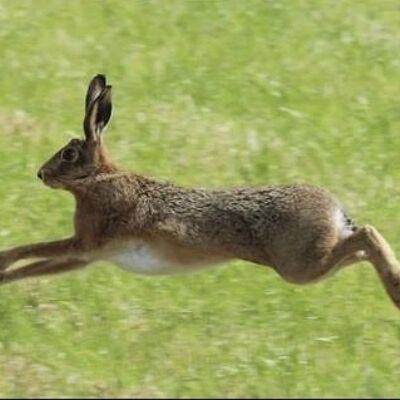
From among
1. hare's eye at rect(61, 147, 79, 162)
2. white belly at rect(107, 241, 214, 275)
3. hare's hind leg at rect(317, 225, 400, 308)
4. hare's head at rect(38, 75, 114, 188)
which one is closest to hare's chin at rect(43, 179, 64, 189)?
hare's head at rect(38, 75, 114, 188)

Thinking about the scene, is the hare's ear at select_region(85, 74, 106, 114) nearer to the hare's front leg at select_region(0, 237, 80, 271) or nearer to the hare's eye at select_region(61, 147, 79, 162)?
the hare's eye at select_region(61, 147, 79, 162)

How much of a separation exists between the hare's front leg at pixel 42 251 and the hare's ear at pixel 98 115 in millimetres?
641

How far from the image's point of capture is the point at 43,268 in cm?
972

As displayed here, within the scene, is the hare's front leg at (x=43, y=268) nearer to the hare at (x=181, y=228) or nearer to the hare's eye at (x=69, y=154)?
the hare at (x=181, y=228)

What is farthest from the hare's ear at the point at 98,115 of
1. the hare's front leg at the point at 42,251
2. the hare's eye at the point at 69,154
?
the hare's front leg at the point at 42,251

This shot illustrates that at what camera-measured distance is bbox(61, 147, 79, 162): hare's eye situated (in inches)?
391

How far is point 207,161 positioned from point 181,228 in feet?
8.33

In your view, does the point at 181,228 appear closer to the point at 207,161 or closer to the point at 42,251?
the point at 42,251

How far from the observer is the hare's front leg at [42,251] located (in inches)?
380

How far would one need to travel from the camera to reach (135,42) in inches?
564

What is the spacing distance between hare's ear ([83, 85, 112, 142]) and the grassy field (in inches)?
31.9

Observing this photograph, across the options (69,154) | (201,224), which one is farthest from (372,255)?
(69,154)

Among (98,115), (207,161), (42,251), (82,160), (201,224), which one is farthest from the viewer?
(207,161)

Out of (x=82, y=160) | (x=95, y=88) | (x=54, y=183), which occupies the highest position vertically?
(x=95, y=88)
